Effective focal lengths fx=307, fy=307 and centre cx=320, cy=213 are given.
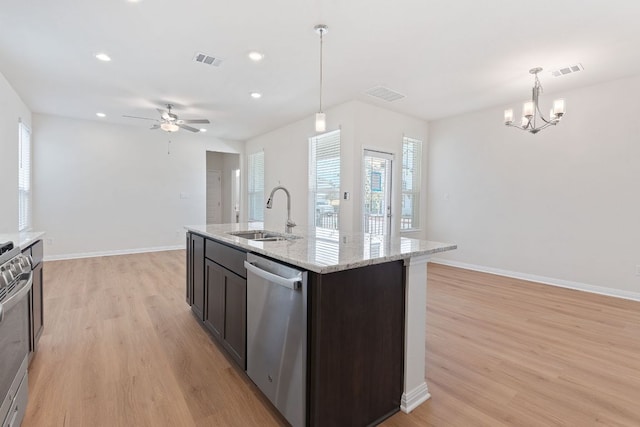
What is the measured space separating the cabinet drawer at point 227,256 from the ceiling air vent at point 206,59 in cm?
209

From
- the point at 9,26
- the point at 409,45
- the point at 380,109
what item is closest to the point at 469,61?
the point at 409,45

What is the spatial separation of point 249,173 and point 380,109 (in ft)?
13.5

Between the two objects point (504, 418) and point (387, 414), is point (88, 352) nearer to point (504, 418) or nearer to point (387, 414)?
point (387, 414)

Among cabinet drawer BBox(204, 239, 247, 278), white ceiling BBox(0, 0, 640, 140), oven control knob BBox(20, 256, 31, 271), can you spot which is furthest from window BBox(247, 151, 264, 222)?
oven control knob BBox(20, 256, 31, 271)

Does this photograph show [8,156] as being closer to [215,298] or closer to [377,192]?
[215,298]

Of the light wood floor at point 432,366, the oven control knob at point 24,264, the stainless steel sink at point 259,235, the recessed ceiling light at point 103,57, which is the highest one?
the recessed ceiling light at point 103,57

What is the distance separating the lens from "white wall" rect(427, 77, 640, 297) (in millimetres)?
3801

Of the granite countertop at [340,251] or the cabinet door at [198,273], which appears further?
the cabinet door at [198,273]

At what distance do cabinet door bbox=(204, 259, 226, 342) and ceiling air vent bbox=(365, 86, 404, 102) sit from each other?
3.17 metres

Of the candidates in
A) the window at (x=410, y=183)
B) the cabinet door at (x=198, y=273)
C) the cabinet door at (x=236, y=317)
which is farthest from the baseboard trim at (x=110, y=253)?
the cabinet door at (x=236, y=317)

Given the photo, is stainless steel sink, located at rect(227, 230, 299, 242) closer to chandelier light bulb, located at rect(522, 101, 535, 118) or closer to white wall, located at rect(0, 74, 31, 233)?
chandelier light bulb, located at rect(522, 101, 535, 118)

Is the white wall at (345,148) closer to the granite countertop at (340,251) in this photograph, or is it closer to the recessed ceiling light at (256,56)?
the recessed ceiling light at (256,56)

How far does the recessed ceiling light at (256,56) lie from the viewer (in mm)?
3238

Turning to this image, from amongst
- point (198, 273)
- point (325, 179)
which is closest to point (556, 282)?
point (325, 179)
